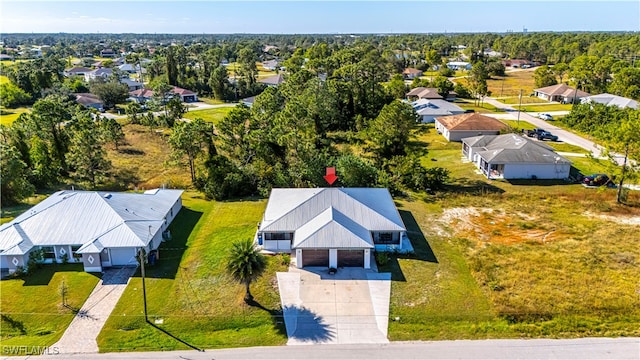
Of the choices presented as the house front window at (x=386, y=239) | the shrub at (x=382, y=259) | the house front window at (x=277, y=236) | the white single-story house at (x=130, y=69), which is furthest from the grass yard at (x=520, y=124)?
the white single-story house at (x=130, y=69)

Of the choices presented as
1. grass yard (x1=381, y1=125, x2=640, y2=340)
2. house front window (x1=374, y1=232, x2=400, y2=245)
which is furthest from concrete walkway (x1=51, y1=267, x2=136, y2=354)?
house front window (x1=374, y1=232, x2=400, y2=245)

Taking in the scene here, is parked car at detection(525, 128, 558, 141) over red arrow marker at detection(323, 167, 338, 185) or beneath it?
over

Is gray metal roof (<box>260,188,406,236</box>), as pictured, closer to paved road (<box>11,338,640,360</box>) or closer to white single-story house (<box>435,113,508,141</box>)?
paved road (<box>11,338,640,360</box>)

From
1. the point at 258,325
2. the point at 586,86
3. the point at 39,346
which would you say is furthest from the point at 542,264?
the point at 586,86

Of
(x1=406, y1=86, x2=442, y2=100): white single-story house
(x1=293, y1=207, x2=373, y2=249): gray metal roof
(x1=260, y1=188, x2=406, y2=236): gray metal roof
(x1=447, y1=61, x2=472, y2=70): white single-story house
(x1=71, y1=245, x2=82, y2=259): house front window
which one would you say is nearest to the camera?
(x1=293, y1=207, x2=373, y2=249): gray metal roof

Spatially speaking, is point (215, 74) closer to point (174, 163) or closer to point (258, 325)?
point (174, 163)

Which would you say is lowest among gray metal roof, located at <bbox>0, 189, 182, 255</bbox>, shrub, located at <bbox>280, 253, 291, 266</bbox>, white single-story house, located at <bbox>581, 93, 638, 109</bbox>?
shrub, located at <bbox>280, 253, 291, 266</bbox>
